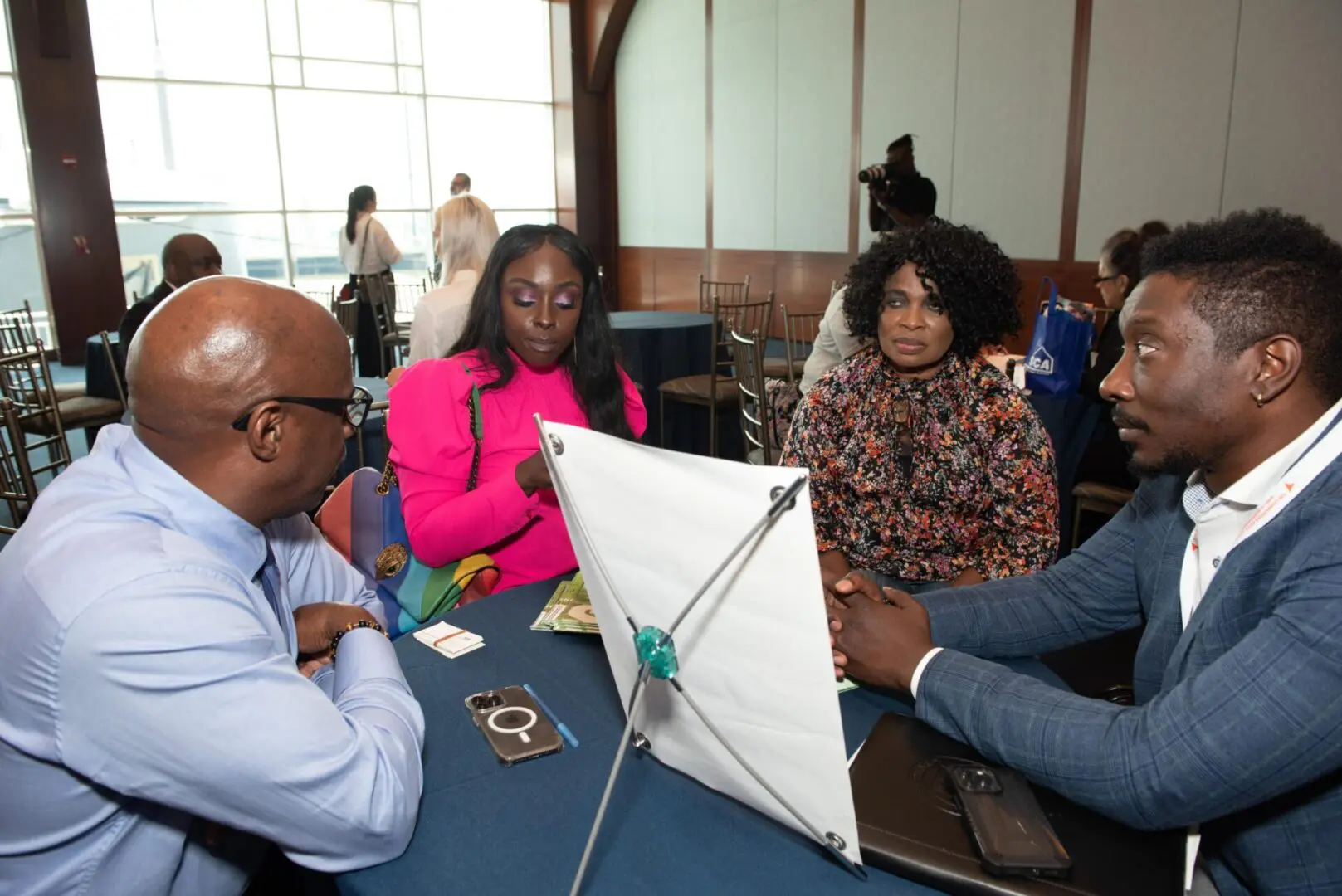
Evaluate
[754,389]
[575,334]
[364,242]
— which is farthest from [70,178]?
[575,334]

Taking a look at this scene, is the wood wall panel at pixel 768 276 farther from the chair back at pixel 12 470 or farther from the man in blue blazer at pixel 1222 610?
the man in blue blazer at pixel 1222 610

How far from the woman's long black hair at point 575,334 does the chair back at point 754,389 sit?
1308mm

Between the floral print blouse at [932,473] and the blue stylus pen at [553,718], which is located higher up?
the floral print blouse at [932,473]

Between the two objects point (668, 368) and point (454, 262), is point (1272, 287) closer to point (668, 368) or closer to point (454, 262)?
point (454, 262)

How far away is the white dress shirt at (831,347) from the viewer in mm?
3334

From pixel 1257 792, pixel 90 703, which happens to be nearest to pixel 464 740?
pixel 90 703

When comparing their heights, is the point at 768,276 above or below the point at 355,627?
above

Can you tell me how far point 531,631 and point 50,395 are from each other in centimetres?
387

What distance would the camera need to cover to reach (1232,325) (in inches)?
40.1

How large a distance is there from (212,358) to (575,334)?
117 centimetres

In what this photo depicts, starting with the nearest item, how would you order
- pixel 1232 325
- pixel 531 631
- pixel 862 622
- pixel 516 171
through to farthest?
1. pixel 1232 325
2. pixel 862 622
3. pixel 531 631
4. pixel 516 171

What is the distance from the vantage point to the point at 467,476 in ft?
5.90

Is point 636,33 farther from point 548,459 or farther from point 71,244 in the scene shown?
point 548,459

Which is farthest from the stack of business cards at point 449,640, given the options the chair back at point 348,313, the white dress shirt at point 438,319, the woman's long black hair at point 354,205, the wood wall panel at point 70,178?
the wood wall panel at point 70,178
